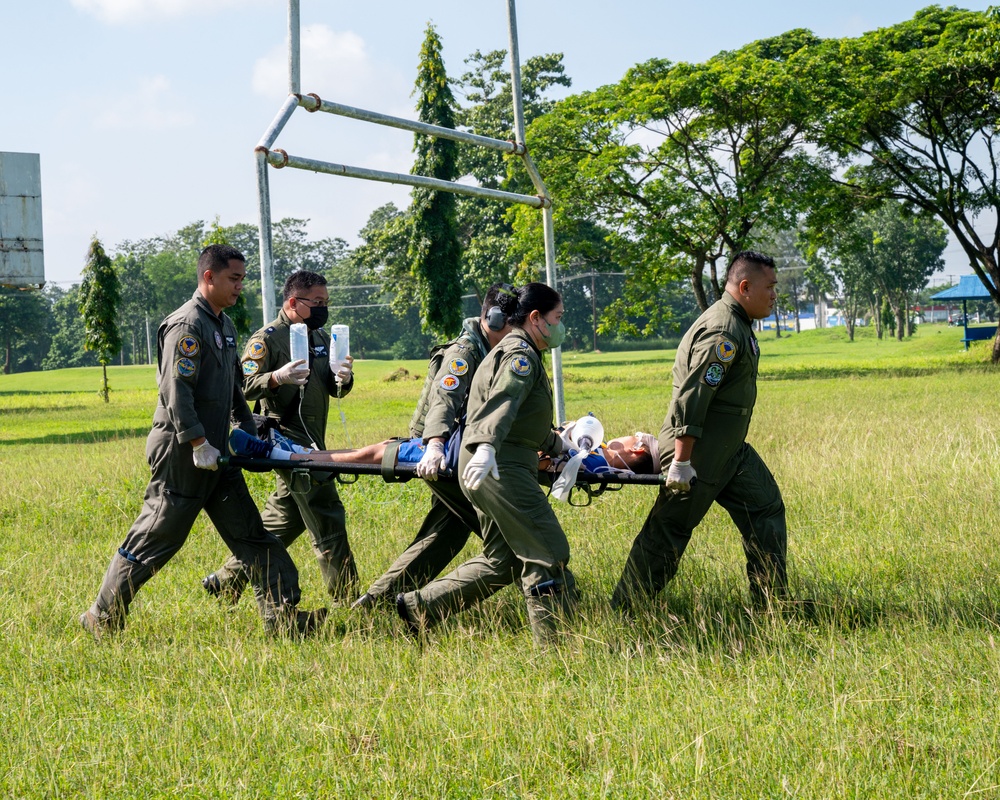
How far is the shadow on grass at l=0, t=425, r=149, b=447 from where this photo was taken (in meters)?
20.0

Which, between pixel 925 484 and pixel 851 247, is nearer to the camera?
pixel 925 484

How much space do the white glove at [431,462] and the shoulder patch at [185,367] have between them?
1287 mm

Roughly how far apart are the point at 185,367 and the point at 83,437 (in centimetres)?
1702

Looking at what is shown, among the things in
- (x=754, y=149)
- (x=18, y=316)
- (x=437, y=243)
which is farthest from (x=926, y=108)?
(x=18, y=316)

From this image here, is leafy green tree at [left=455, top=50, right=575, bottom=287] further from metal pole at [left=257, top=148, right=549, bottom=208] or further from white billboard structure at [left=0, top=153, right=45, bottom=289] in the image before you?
metal pole at [left=257, top=148, right=549, bottom=208]

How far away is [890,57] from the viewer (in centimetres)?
3045

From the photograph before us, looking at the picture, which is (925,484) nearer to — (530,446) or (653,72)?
(530,446)

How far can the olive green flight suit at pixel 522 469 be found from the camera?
16.0 feet

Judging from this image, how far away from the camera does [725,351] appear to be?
5.34 m

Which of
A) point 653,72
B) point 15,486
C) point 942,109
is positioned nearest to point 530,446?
point 15,486

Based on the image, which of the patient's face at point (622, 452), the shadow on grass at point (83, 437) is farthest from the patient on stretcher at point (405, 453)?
the shadow on grass at point (83, 437)

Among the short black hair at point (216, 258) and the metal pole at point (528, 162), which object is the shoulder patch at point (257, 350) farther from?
the metal pole at point (528, 162)

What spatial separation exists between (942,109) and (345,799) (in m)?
33.0

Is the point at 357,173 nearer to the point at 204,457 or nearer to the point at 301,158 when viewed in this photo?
the point at 301,158
